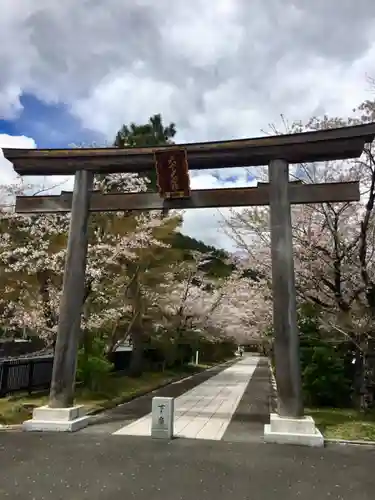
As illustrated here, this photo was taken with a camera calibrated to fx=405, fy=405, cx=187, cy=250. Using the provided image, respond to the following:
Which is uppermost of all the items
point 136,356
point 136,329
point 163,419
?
point 136,329

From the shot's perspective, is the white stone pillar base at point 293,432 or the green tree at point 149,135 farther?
the green tree at point 149,135

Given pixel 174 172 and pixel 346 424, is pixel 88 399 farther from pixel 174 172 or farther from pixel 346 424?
pixel 174 172

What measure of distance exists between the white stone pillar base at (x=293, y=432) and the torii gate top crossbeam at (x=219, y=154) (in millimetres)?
5603

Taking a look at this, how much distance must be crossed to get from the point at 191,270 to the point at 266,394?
10.8 metres

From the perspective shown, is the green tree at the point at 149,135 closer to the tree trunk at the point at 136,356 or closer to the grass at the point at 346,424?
the tree trunk at the point at 136,356

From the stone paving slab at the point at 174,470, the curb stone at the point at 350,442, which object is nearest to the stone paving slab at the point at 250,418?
the stone paving slab at the point at 174,470

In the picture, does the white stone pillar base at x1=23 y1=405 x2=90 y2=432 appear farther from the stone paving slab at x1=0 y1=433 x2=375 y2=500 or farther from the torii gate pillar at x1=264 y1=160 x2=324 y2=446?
the torii gate pillar at x1=264 y1=160 x2=324 y2=446

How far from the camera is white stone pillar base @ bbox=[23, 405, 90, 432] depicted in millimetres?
8398

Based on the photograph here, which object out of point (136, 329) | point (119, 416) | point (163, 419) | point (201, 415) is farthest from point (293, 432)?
point (136, 329)

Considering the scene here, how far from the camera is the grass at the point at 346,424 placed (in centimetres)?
834

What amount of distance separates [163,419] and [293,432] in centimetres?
252

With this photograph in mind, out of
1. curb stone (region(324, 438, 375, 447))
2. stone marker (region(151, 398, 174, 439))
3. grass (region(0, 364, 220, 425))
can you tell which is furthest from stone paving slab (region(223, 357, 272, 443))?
grass (region(0, 364, 220, 425))

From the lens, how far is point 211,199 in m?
9.62

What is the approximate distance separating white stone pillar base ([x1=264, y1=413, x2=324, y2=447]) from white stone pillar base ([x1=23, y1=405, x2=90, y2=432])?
13.0 ft
